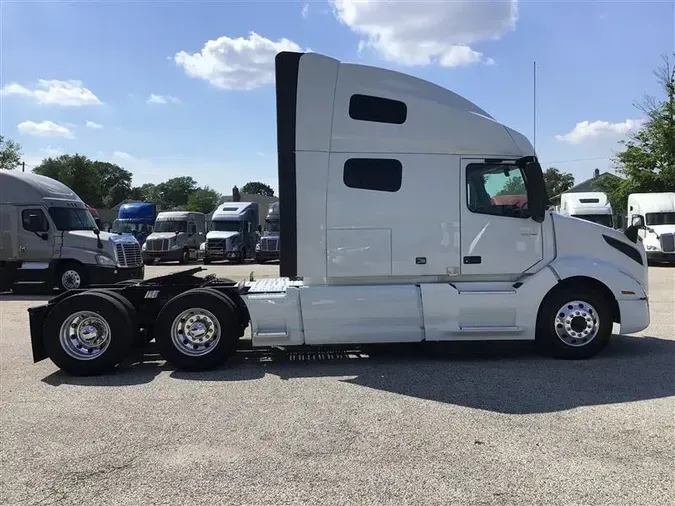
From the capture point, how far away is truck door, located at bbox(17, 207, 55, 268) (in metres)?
15.5

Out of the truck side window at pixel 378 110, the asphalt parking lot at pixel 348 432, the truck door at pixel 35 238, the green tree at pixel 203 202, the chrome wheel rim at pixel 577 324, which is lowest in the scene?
the asphalt parking lot at pixel 348 432

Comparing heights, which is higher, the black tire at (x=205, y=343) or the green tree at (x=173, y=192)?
the green tree at (x=173, y=192)

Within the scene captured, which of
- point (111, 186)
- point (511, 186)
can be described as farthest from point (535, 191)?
point (111, 186)

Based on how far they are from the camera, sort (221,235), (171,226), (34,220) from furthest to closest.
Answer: (171,226) → (221,235) → (34,220)

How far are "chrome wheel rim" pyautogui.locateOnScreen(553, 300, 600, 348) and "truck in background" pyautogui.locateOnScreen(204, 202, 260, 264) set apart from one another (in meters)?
24.7

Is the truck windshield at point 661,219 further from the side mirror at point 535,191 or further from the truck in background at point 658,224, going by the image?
the side mirror at point 535,191

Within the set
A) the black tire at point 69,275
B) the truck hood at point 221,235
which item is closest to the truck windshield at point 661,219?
the truck hood at point 221,235

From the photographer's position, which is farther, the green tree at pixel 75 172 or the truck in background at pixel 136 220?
the green tree at pixel 75 172

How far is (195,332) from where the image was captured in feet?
22.5

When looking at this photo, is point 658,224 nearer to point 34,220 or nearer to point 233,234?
point 233,234

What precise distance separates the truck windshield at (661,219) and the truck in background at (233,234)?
2059cm

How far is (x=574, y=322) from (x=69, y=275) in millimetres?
13689

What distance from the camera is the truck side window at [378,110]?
22.7ft

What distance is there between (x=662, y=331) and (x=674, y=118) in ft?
106
